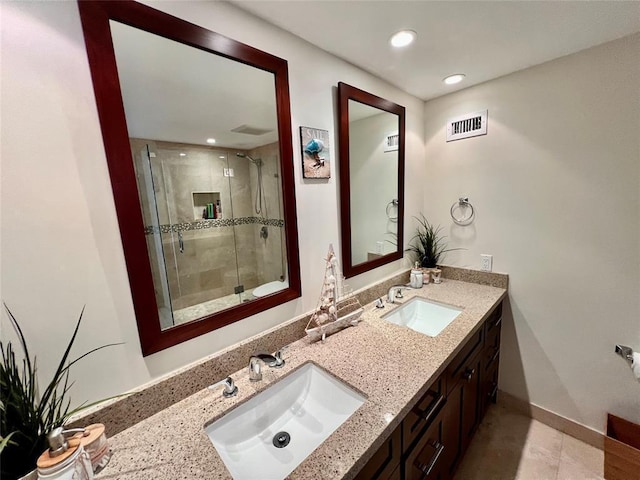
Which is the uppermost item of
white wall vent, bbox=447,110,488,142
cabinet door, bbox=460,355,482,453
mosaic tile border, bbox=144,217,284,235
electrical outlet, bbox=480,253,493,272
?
white wall vent, bbox=447,110,488,142

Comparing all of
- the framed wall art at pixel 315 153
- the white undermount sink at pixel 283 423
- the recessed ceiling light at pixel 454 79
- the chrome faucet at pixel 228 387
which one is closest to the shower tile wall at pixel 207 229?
the framed wall art at pixel 315 153

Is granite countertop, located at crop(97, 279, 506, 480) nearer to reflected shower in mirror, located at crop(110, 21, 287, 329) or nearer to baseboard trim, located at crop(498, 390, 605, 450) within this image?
reflected shower in mirror, located at crop(110, 21, 287, 329)

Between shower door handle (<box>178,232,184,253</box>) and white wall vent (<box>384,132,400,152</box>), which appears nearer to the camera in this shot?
shower door handle (<box>178,232,184,253</box>)

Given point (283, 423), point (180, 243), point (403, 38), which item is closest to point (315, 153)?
point (403, 38)

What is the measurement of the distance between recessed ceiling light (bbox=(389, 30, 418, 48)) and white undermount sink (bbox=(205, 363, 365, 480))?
151 cm

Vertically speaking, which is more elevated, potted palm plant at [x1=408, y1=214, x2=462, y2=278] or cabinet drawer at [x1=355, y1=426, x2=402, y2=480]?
potted palm plant at [x1=408, y1=214, x2=462, y2=278]

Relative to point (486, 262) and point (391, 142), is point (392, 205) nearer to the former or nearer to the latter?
point (391, 142)

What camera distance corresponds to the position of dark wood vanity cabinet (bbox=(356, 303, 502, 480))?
845 mm

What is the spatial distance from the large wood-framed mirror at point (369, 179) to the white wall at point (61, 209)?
791 mm

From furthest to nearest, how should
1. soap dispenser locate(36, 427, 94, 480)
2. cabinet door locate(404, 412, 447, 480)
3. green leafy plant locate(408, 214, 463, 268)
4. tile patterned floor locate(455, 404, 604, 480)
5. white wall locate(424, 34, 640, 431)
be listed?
green leafy plant locate(408, 214, 463, 268), tile patterned floor locate(455, 404, 604, 480), white wall locate(424, 34, 640, 431), cabinet door locate(404, 412, 447, 480), soap dispenser locate(36, 427, 94, 480)

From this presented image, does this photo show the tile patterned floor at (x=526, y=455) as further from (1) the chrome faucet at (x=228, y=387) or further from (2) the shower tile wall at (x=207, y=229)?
(2) the shower tile wall at (x=207, y=229)

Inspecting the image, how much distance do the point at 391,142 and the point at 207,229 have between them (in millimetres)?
1323

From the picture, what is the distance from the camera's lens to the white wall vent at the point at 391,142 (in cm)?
175

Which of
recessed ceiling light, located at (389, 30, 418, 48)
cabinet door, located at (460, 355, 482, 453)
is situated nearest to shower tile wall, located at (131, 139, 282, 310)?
recessed ceiling light, located at (389, 30, 418, 48)
